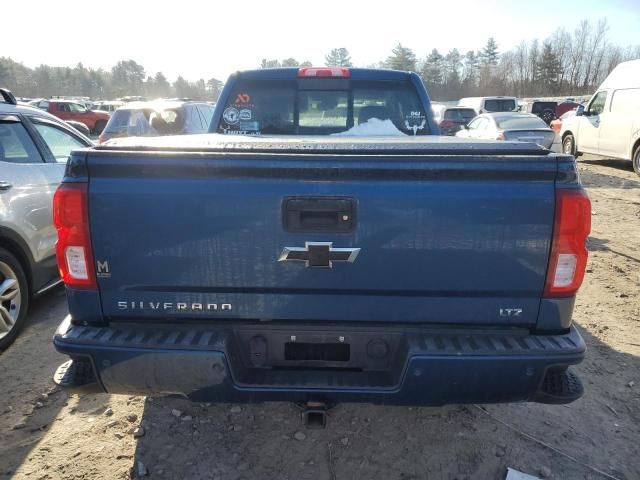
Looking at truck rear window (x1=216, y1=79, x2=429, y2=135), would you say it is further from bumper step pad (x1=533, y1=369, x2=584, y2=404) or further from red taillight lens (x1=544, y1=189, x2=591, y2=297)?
bumper step pad (x1=533, y1=369, x2=584, y2=404)

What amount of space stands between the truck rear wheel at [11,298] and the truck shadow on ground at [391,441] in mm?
1642

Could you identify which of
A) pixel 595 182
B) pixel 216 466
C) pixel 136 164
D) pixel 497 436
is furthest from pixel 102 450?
pixel 595 182

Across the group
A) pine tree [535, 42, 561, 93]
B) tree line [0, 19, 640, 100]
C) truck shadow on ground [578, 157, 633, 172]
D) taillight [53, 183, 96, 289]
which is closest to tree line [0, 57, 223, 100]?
tree line [0, 19, 640, 100]

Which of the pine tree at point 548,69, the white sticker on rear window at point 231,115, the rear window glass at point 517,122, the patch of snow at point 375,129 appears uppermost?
the pine tree at point 548,69

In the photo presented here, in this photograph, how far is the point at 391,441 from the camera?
9.53 feet

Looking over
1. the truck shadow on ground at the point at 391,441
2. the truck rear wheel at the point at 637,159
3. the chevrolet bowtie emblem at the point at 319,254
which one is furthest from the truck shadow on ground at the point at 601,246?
the truck rear wheel at the point at 637,159

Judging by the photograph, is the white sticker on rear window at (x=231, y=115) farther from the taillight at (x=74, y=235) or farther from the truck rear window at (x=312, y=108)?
the taillight at (x=74, y=235)

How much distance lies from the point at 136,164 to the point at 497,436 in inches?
103

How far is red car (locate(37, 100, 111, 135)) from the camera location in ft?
81.3

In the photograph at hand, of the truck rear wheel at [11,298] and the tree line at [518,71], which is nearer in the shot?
the truck rear wheel at [11,298]

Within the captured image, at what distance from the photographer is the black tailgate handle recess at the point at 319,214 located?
2.07 meters

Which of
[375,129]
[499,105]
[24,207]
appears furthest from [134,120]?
[499,105]

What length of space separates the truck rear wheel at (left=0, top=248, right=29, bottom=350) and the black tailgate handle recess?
3.09m

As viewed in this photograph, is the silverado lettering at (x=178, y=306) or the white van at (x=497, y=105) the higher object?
the white van at (x=497, y=105)
